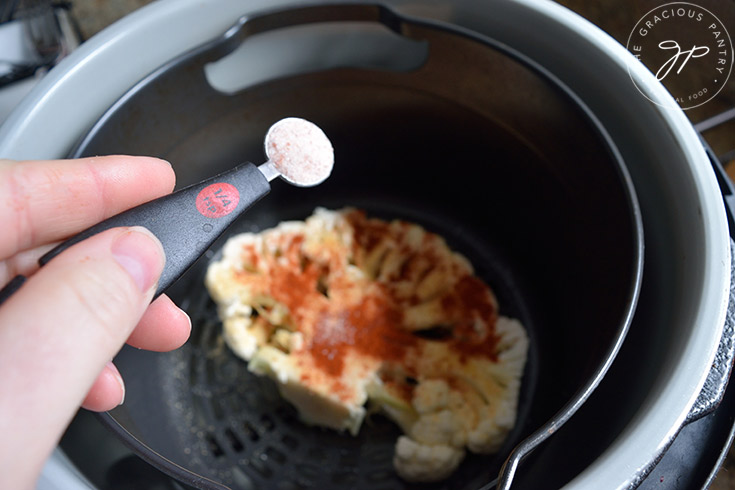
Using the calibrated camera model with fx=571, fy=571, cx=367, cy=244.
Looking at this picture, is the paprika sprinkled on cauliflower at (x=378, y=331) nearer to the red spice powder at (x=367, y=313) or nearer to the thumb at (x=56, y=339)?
the red spice powder at (x=367, y=313)

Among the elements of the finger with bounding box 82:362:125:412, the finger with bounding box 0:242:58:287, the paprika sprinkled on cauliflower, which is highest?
the finger with bounding box 0:242:58:287

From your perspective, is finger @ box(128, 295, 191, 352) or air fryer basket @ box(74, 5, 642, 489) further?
air fryer basket @ box(74, 5, 642, 489)

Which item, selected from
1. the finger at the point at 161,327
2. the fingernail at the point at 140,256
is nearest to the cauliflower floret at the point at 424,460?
the finger at the point at 161,327

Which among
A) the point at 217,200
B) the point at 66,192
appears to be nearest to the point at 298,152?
the point at 217,200

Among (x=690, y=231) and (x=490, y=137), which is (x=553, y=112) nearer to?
(x=490, y=137)

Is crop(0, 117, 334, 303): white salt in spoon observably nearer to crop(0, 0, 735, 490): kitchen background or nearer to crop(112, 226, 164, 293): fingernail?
crop(112, 226, 164, 293): fingernail

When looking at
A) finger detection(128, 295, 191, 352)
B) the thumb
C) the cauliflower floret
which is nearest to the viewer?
the thumb

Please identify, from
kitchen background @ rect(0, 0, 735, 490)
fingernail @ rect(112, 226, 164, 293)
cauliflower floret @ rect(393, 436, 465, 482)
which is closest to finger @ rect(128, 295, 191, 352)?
fingernail @ rect(112, 226, 164, 293)

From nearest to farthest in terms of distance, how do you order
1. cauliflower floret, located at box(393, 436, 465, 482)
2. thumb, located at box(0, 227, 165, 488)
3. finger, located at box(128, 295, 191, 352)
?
1. thumb, located at box(0, 227, 165, 488)
2. finger, located at box(128, 295, 191, 352)
3. cauliflower floret, located at box(393, 436, 465, 482)
